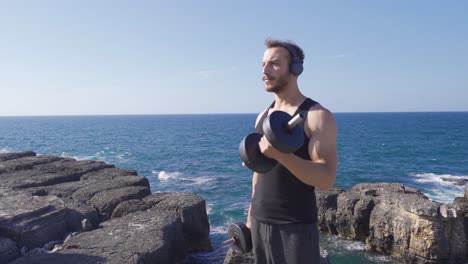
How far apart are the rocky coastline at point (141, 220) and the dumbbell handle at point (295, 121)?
480 centimetres

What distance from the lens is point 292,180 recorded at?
3.14 metres

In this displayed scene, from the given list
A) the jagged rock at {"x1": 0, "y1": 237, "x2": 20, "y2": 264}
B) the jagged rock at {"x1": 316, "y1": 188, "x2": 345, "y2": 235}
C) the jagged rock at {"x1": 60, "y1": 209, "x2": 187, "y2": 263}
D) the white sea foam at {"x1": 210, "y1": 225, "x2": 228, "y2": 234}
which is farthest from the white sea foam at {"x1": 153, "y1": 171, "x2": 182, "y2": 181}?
the jagged rock at {"x1": 0, "y1": 237, "x2": 20, "y2": 264}

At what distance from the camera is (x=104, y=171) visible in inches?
584

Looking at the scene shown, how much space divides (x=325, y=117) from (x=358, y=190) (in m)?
11.2

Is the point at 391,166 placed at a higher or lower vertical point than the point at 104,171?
lower

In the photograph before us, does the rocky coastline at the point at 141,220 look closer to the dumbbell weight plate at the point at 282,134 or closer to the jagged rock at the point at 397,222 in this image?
the jagged rock at the point at 397,222

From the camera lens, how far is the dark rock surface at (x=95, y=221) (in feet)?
22.9

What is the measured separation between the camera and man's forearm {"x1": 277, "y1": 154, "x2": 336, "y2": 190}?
9.22ft

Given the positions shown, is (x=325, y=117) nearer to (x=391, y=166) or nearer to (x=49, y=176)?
(x=49, y=176)

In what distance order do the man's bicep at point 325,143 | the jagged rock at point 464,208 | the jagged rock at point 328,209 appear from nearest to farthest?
the man's bicep at point 325,143
the jagged rock at point 464,208
the jagged rock at point 328,209

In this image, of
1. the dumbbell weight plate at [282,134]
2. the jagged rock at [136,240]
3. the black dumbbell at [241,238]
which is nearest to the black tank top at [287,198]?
the dumbbell weight plate at [282,134]

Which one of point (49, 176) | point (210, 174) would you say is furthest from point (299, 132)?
point (210, 174)

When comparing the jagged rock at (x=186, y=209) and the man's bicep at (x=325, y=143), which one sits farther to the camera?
the jagged rock at (x=186, y=209)

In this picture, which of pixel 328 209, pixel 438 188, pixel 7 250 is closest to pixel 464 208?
pixel 328 209
